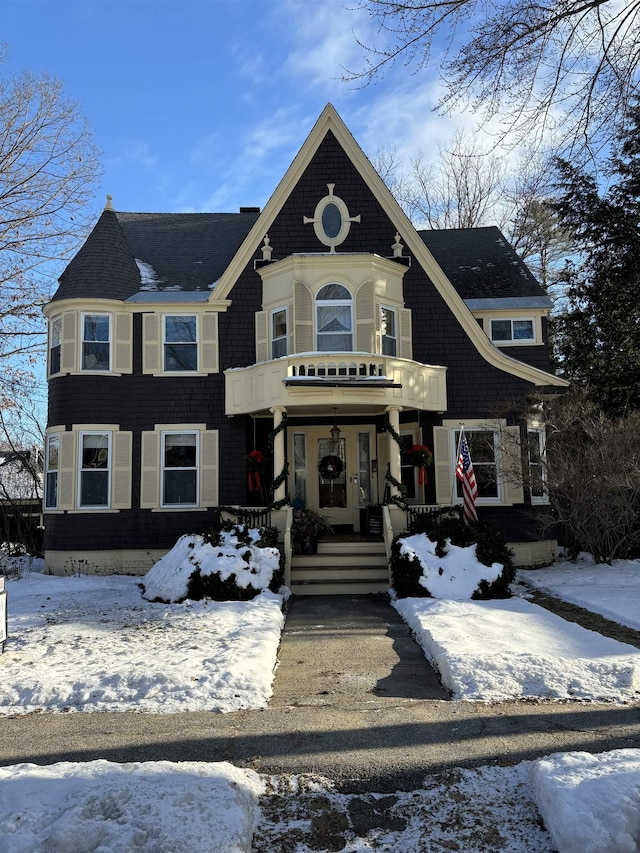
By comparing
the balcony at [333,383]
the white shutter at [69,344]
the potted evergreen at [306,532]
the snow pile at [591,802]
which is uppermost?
the white shutter at [69,344]

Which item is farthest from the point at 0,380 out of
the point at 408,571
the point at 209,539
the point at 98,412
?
the point at 408,571

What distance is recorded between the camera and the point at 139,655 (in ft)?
25.7

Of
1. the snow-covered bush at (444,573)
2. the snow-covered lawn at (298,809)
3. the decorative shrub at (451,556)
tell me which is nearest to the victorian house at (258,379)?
the decorative shrub at (451,556)

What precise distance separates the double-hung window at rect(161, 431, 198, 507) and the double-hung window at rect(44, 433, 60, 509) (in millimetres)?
2546

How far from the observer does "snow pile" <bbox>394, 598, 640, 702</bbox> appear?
657 cm

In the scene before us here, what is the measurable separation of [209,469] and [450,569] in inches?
263

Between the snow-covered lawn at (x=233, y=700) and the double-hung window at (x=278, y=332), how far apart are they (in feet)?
20.6

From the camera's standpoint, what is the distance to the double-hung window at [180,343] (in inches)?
639

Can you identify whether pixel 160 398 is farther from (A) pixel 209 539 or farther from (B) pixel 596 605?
(B) pixel 596 605

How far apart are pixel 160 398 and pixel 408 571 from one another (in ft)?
25.4

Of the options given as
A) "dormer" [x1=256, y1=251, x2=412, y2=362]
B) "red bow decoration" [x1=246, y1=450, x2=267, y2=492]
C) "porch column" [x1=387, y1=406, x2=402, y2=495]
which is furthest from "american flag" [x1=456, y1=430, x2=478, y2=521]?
"red bow decoration" [x1=246, y1=450, x2=267, y2=492]

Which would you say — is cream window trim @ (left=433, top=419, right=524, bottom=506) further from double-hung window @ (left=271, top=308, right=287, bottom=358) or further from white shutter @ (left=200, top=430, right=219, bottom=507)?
white shutter @ (left=200, top=430, right=219, bottom=507)

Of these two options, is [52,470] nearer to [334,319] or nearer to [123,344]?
[123,344]

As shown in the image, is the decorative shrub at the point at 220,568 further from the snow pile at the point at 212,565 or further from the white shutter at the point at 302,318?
the white shutter at the point at 302,318
